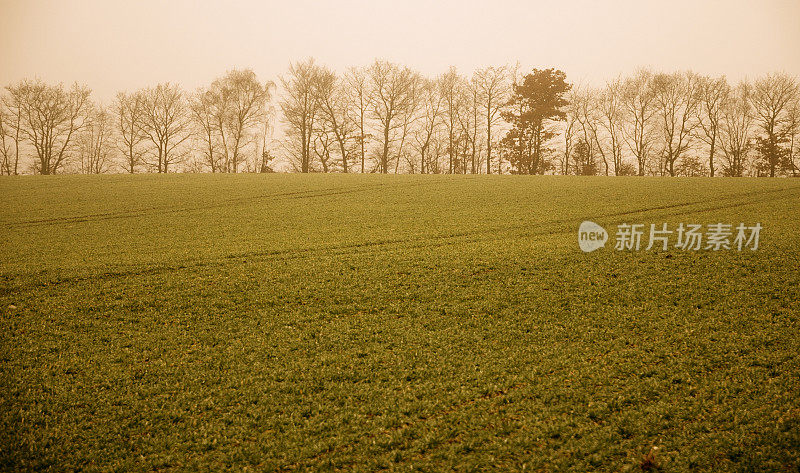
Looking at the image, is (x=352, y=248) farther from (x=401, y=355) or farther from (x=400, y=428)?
(x=400, y=428)

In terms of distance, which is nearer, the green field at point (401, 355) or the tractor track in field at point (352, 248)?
the green field at point (401, 355)

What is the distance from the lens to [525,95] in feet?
157

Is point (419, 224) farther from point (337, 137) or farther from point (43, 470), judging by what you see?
point (337, 137)

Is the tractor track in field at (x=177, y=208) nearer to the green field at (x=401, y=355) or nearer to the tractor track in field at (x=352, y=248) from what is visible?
the green field at (x=401, y=355)

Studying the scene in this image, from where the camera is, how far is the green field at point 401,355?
3914mm

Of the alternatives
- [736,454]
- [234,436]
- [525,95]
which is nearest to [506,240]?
[736,454]

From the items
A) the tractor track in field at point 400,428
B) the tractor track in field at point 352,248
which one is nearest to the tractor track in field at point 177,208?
the tractor track in field at point 352,248

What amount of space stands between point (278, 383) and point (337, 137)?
5304 centimetres

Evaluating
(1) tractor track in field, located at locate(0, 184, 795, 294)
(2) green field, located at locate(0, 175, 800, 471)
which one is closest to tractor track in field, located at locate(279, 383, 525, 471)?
(2) green field, located at locate(0, 175, 800, 471)

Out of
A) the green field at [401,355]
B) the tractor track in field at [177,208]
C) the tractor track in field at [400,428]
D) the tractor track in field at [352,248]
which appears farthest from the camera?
the tractor track in field at [177,208]

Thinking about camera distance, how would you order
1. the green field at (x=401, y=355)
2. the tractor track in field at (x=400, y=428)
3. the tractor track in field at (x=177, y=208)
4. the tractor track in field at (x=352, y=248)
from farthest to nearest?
the tractor track in field at (x=177, y=208)
the tractor track in field at (x=352, y=248)
the green field at (x=401, y=355)
the tractor track in field at (x=400, y=428)

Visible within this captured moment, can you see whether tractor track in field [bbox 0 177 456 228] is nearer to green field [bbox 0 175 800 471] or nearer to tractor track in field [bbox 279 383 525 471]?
green field [bbox 0 175 800 471]

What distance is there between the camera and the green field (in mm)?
3914

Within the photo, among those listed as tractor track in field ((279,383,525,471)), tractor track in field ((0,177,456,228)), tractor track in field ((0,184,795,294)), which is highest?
tractor track in field ((0,177,456,228))
